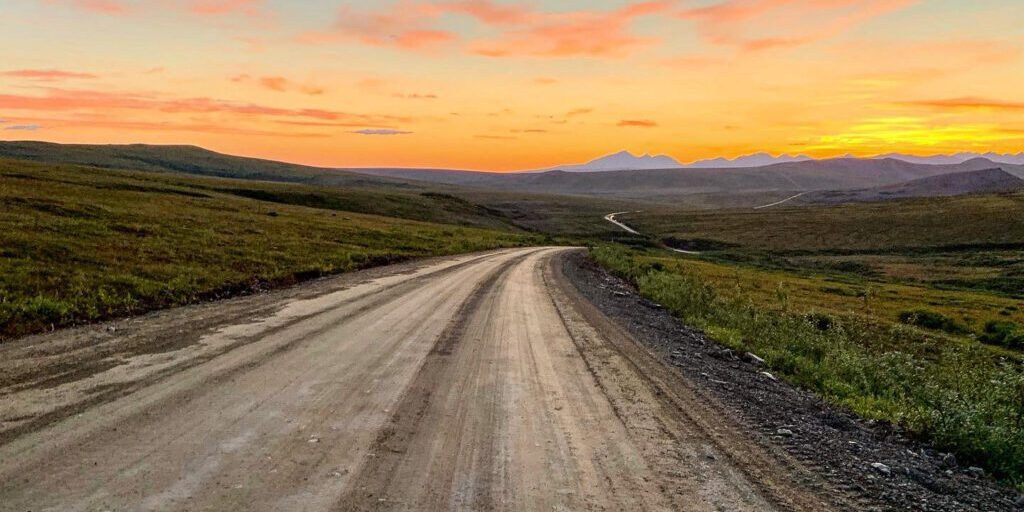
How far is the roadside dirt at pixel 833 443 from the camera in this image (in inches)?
241

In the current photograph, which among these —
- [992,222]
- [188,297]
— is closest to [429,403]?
[188,297]

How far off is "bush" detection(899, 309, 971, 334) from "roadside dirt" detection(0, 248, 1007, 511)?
28462 mm

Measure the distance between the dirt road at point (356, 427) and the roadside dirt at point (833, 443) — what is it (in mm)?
477

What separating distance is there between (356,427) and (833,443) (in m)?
6.24

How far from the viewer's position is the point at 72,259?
18.7 metres

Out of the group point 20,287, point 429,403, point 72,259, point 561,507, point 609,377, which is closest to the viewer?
point 561,507

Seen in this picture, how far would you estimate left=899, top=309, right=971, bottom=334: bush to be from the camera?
103ft

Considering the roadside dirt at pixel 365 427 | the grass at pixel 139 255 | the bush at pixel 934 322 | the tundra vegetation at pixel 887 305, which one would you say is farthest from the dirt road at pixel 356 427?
the bush at pixel 934 322

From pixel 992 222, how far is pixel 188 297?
121 metres

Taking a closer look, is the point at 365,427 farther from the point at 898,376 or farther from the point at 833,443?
the point at 898,376

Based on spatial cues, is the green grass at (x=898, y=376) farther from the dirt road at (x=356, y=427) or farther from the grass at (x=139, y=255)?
the grass at (x=139, y=255)

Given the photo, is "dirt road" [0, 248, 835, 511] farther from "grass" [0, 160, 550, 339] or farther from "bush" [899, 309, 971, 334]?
"bush" [899, 309, 971, 334]

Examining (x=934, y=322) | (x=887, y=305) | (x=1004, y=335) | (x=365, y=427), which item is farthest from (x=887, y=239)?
(x=365, y=427)

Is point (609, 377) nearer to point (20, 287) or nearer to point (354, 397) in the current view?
point (354, 397)
